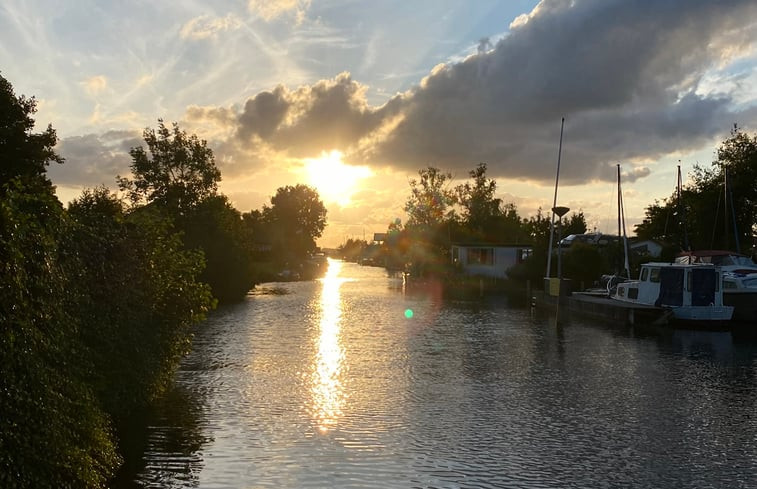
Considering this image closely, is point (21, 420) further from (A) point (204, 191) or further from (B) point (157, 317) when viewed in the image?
(A) point (204, 191)

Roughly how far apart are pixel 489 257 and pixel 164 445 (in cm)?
7723

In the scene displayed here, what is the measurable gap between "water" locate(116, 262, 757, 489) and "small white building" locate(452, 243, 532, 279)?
53.2 meters

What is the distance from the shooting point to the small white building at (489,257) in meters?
87.4

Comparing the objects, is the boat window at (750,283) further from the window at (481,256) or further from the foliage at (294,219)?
the foliage at (294,219)

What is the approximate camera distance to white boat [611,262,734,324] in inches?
1486

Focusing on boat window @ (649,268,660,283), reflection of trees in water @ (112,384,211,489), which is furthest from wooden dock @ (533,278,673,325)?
reflection of trees in water @ (112,384,211,489)

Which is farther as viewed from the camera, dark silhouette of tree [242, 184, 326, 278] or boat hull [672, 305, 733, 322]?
dark silhouette of tree [242, 184, 326, 278]

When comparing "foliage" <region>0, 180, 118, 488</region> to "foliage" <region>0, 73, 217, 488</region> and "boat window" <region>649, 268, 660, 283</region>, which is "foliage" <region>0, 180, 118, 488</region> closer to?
"foliage" <region>0, 73, 217, 488</region>

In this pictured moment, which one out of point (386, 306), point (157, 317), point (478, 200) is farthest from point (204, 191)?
point (157, 317)

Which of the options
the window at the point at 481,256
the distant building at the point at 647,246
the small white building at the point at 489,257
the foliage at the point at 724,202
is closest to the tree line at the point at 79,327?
the foliage at the point at 724,202

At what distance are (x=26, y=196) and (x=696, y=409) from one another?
54.9ft

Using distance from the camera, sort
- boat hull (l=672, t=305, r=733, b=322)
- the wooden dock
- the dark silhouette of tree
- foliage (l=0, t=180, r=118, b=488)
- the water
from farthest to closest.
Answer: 1. the dark silhouette of tree
2. the wooden dock
3. boat hull (l=672, t=305, r=733, b=322)
4. the water
5. foliage (l=0, t=180, r=118, b=488)

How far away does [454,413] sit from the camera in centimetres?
1756

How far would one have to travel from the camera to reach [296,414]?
1744 centimetres
